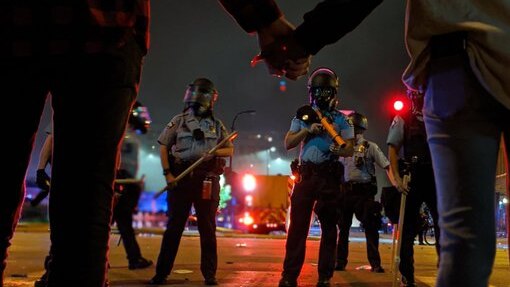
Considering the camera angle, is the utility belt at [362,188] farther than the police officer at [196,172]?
Yes

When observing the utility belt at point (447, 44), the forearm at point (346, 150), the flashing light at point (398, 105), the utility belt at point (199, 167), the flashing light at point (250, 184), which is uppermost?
the flashing light at point (250, 184)

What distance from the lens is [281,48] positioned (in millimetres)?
2418

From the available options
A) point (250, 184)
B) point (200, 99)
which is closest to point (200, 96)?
point (200, 99)

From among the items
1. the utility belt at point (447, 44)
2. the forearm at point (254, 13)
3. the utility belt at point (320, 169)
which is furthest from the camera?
the utility belt at point (320, 169)

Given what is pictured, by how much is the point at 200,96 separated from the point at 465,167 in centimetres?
466

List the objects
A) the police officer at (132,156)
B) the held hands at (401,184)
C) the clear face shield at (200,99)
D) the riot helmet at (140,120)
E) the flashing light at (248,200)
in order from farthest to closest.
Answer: the flashing light at (248,200) → the clear face shield at (200,99) → the held hands at (401,184) → the riot helmet at (140,120) → the police officer at (132,156)

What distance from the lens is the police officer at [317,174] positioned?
5762mm

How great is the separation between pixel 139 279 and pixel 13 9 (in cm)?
488

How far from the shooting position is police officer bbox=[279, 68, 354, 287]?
18.9ft

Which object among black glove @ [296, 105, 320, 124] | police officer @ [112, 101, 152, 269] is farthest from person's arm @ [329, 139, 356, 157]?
police officer @ [112, 101, 152, 269]

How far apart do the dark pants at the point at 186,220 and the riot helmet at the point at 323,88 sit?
1410 millimetres

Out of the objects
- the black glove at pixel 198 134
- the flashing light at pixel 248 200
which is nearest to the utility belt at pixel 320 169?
the black glove at pixel 198 134

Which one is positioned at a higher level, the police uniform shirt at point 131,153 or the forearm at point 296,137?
the forearm at point 296,137

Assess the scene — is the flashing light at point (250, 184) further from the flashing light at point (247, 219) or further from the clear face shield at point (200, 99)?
the clear face shield at point (200, 99)
